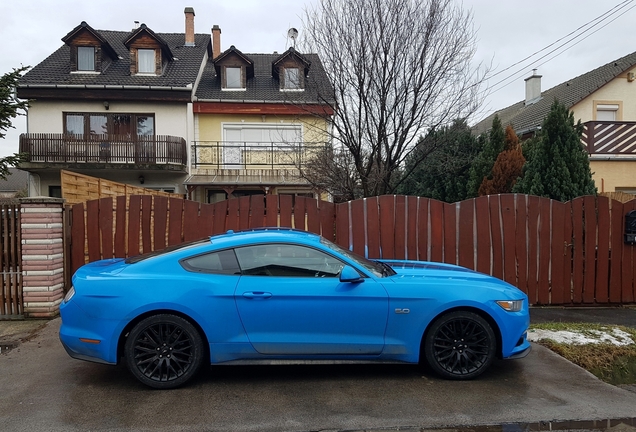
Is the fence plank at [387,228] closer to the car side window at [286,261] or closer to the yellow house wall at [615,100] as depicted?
the car side window at [286,261]

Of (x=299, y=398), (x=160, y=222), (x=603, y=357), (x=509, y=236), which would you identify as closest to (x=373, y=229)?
(x=509, y=236)

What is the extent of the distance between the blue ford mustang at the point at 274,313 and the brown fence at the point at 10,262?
295cm

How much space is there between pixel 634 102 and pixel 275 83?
1484 centimetres

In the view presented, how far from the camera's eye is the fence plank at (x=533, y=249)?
7.42m

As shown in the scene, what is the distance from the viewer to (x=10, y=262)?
651 cm

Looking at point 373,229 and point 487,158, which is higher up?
point 487,158

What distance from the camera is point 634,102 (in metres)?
18.1

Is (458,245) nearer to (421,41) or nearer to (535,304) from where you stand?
(535,304)

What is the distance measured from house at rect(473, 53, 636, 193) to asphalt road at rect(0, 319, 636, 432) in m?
7.58

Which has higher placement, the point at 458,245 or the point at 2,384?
the point at 458,245

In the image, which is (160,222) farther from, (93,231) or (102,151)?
(102,151)

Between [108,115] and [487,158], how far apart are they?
14515 millimetres

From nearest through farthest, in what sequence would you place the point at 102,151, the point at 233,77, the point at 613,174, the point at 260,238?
the point at 260,238, the point at 613,174, the point at 102,151, the point at 233,77

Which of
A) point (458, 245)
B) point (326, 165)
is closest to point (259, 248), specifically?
point (458, 245)
